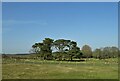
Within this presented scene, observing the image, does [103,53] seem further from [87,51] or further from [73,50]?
[73,50]

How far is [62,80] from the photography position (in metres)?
15.7

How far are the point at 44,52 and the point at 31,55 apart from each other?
13.0ft

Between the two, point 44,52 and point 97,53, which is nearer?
point 44,52

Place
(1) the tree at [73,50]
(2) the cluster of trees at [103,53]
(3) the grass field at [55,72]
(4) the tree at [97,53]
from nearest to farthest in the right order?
1. (3) the grass field at [55,72]
2. (1) the tree at [73,50]
3. (2) the cluster of trees at [103,53]
4. (4) the tree at [97,53]

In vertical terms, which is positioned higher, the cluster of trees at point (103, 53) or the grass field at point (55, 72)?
the cluster of trees at point (103, 53)

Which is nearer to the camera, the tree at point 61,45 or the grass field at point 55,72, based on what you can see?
the grass field at point 55,72

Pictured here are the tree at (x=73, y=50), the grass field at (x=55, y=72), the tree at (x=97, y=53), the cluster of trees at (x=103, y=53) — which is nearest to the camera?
the grass field at (x=55, y=72)

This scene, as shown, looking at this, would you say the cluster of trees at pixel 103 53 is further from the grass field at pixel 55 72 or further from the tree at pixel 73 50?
the grass field at pixel 55 72

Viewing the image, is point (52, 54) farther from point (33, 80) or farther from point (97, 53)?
point (33, 80)

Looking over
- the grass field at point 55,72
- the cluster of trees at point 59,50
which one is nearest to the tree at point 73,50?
the cluster of trees at point 59,50

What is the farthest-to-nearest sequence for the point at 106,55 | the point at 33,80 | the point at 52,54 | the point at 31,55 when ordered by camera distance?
the point at 106,55
the point at 31,55
the point at 52,54
the point at 33,80

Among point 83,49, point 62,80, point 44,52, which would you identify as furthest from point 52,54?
point 62,80

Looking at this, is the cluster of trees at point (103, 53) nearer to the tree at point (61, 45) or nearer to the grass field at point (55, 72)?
the tree at point (61, 45)

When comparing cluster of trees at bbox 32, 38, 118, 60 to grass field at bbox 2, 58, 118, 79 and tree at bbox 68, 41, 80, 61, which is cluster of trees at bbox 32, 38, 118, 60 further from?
grass field at bbox 2, 58, 118, 79
